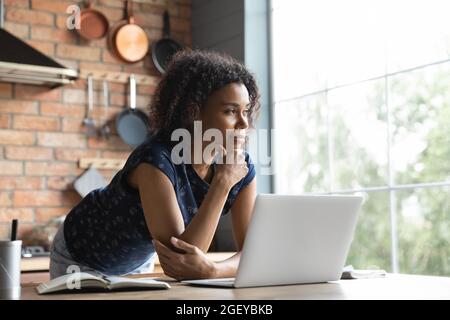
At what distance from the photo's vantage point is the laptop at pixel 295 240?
156 cm

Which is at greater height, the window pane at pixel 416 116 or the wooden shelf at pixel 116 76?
the wooden shelf at pixel 116 76

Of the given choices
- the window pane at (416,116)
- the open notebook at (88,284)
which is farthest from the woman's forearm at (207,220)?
the window pane at (416,116)

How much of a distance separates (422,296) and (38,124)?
9.91ft

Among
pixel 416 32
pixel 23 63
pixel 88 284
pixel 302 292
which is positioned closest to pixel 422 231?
pixel 416 32

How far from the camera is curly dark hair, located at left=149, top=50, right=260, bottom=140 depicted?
213cm

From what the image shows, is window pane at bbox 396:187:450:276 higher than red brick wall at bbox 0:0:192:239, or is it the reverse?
red brick wall at bbox 0:0:192:239

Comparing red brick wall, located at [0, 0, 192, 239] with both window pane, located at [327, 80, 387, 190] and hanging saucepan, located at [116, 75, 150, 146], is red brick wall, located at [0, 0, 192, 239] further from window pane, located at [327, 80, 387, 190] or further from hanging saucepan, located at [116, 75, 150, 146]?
window pane, located at [327, 80, 387, 190]

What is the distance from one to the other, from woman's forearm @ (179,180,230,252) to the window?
1.39 m

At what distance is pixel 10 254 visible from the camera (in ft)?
5.13

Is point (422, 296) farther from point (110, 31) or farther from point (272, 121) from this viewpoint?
point (110, 31)

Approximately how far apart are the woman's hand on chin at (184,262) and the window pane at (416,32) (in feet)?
5.93

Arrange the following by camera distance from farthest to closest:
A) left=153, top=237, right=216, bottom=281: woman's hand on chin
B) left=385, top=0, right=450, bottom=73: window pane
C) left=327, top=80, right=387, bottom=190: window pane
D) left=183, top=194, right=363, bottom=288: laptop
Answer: left=327, top=80, right=387, bottom=190: window pane
left=385, top=0, right=450, bottom=73: window pane
left=153, top=237, right=216, bottom=281: woman's hand on chin
left=183, top=194, right=363, bottom=288: laptop

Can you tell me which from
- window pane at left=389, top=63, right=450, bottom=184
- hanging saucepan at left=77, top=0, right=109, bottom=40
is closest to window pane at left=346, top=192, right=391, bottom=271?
window pane at left=389, top=63, right=450, bottom=184

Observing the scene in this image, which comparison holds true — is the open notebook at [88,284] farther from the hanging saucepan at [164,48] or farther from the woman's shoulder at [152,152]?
the hanging saucepan at [164,48]
